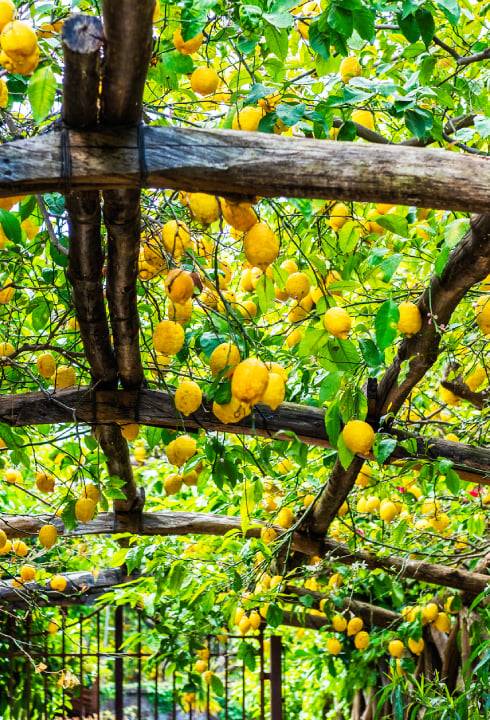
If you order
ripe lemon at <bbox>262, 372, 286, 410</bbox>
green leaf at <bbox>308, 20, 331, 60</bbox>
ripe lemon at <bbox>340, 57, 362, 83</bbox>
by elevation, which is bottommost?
ripe lemon at <bbox>262, 372, 286, 410</bbox>

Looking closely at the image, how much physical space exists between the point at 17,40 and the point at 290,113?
1.77ft

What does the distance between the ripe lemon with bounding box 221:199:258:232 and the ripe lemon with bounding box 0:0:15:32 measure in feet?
1.79

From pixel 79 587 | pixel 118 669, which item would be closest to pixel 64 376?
pixel 79 587

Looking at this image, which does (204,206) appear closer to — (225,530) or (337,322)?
(337,322)

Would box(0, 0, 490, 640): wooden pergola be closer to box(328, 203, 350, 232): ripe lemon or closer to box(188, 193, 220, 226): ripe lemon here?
box(188, 193, 220, 226): ripe lemon

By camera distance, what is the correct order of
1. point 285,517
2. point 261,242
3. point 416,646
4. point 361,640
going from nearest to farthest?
point 261,242
point 285,517
point 361,640
point 416,646

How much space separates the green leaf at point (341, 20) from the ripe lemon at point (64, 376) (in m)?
1.38

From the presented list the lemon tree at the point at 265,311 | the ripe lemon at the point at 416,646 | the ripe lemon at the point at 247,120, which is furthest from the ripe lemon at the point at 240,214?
the ripe lemon at the point at 416,646

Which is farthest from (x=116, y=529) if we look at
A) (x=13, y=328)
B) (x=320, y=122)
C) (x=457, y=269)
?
(x=320, y=122)

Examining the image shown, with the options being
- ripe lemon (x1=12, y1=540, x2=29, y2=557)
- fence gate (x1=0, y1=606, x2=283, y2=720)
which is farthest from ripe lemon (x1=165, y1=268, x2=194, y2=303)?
fence gate (x1=0, y1=606, x2=283, y2=720)

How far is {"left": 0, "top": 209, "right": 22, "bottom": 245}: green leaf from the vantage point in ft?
5.51

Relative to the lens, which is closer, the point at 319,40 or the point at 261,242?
the point at 261,242

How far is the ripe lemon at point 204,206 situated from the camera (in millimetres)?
1582

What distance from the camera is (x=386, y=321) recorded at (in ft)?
6.07
